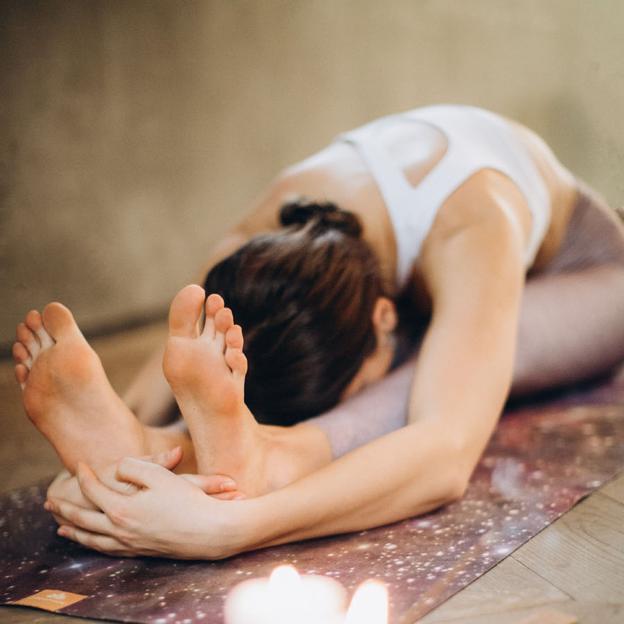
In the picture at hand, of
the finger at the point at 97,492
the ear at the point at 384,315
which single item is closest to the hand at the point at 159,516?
the finger at the point at 97,492

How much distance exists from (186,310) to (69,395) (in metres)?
0.18

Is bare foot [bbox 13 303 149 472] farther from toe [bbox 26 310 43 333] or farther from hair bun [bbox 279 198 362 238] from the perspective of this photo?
hair bun [bbox 279 198 362 238]

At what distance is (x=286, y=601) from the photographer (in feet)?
2.72

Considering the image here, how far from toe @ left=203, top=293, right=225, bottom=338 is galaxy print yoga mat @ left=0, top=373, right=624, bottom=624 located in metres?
0.25

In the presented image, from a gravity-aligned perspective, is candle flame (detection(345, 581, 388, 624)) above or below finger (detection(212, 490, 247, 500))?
below

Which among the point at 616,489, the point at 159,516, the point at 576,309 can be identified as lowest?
the point at 616,489

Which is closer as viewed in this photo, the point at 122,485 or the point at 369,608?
the point at 369,608

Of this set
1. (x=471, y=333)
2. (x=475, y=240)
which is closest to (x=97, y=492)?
(x=471, y=333)

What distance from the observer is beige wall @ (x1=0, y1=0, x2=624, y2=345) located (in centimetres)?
219

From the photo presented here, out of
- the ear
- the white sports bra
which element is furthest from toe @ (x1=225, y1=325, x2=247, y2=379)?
the white sports bra

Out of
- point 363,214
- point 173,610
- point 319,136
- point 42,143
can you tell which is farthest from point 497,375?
point 319,136

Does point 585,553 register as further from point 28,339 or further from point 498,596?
point 28,339

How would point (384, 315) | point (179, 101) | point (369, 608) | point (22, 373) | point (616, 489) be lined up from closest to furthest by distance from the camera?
point (369, 608), point (22, 373), point (616, 489), point (384, 315), point (179, 101)

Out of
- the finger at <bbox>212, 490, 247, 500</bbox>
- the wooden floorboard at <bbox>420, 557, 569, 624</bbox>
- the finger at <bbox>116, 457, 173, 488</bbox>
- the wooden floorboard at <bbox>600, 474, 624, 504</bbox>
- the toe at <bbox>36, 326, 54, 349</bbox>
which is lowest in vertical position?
the wooden floorboard at <bbox>600, 474, 624, 504</bbox>
